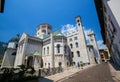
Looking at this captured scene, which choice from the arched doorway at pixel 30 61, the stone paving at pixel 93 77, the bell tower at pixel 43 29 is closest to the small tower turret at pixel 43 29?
the bell tower at pixel 43 29

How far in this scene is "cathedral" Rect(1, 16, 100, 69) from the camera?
2903cm

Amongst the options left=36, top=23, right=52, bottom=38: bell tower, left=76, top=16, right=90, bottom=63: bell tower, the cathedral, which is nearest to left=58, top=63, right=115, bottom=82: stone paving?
the cathedral

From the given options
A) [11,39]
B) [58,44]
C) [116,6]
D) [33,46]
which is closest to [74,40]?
[58,44]

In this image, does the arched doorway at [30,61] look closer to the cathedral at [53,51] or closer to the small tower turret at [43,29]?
the cathedral at [53,51]

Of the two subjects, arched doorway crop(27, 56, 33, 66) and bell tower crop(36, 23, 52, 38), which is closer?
arched doorway crop(27, 56, 33, 66)

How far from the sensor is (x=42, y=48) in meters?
35.1

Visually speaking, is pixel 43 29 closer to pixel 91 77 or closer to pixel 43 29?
pixel 43 29

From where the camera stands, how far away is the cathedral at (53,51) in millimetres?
29031

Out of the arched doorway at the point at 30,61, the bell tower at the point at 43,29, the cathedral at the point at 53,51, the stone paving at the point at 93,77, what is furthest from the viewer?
the bell tower at the point at 43,29

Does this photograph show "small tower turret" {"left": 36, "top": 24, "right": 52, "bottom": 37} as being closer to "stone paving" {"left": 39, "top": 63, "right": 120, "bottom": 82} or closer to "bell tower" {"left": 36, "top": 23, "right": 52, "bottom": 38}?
"bell tower" {"left": 36, "top": 23, "right": 52, "bottom": 38}

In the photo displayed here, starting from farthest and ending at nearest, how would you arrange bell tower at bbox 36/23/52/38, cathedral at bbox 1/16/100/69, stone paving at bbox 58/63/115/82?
bell tower at bbox 36/23/52/38 < cathedral at bbox 1/16/100/69 < stone paving at bbox 58/63/115/82

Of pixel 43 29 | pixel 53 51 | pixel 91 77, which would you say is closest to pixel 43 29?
pixel 43 29

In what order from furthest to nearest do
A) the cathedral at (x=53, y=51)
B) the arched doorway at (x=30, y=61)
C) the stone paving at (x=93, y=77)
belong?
the arched doorway at (x=30, y=61) → the cathedral at (x=53, y=51) → the stone paving at (x=93, y=77)

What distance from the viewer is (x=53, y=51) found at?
2981 cm
